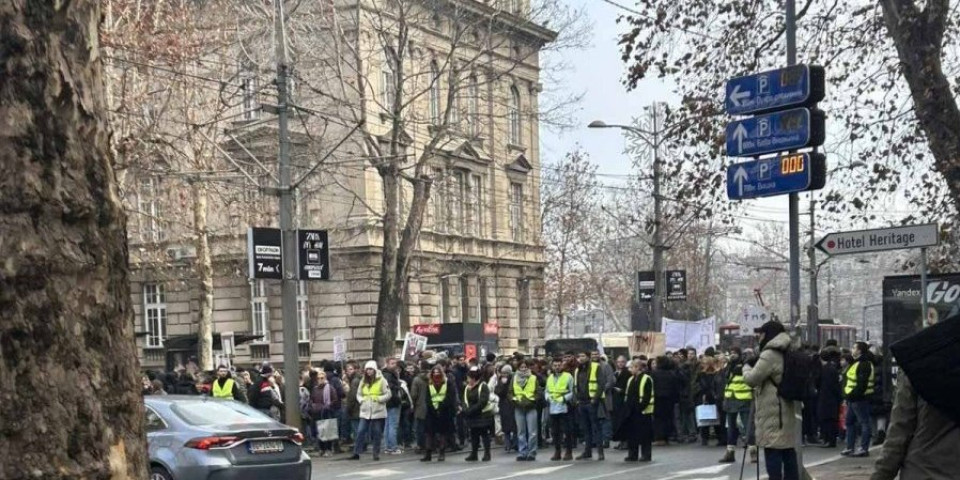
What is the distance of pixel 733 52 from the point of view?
18391 mm

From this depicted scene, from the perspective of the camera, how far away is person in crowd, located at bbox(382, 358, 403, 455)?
79.6 feet

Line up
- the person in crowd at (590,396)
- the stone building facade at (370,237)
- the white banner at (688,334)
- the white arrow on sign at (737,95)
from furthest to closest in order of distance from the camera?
the stone building facade at (370,237) < the white banner at (688,334) < the person in crowd at (590,396) < the white arrow on sign at (737,95)

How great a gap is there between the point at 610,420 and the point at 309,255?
261 inches

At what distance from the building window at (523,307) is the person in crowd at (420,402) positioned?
34983mm

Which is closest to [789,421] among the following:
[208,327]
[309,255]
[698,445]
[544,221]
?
[698,445]

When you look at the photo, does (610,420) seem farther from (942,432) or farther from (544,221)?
(544,221)

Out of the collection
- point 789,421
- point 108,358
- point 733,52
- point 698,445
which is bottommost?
point 698,445

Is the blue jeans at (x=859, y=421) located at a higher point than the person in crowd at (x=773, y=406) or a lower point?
lower

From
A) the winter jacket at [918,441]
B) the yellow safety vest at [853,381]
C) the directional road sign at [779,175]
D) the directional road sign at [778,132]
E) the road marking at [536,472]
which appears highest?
the directional road sign at [778,132]

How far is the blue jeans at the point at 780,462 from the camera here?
39.8ft

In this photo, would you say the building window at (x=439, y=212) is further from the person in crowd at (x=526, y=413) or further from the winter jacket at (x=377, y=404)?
the person in crowd at (x=526, y=413)

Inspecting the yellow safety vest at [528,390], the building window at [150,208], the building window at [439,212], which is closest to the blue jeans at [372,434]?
the yellow safety vest at [528,390]

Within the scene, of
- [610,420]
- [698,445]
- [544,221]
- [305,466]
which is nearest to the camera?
[305,466]

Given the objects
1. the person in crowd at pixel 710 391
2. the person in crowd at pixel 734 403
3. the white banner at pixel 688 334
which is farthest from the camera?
the white banner at pixel 688 334
